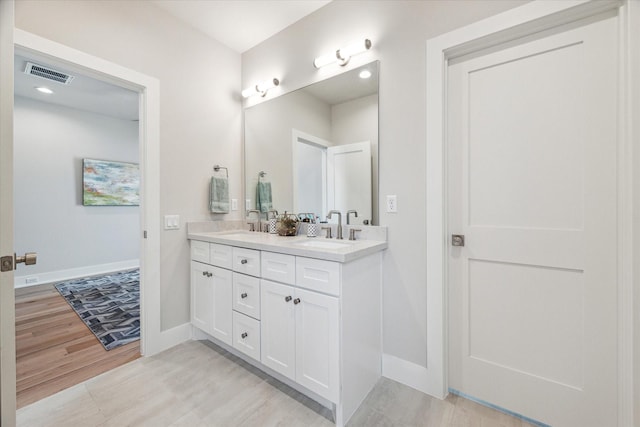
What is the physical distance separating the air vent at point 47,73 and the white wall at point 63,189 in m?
1.11

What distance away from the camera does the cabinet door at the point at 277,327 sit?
5.11 ft

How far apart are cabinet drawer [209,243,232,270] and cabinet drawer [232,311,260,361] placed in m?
0.36

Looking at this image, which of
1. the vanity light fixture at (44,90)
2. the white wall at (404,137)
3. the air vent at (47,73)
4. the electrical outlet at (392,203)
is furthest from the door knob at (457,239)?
the vanity light fixture at (44,90)

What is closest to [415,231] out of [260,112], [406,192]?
[406,192]

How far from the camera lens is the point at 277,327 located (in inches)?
63.9

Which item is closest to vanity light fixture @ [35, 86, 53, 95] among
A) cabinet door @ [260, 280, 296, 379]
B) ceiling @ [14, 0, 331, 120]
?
ceiling @ [14, 0, 331, 120]

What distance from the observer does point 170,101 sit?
2201 mm

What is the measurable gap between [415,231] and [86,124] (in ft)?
17.4

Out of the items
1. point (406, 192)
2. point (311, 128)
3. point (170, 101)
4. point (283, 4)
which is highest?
point (283, 4)

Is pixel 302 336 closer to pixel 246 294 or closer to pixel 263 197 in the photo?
pixel 246 294

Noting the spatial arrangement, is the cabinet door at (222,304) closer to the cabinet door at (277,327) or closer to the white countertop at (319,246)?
the white countertop at (319,246)

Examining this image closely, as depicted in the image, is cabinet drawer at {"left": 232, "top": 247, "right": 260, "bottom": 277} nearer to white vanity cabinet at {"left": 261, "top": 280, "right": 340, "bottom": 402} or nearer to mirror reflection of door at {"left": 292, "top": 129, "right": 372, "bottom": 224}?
white vanity cabinet at {"left": 261, "top": 280, "right": 340, "bottom": 402}

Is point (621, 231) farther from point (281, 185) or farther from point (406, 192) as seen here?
point (281, 185)

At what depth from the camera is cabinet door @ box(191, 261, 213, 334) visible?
2.11m
